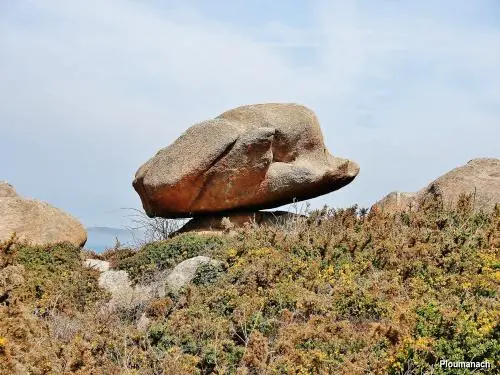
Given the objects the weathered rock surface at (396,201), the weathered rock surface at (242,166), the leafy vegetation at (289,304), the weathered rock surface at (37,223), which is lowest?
the leafy vegetation at (289,304)

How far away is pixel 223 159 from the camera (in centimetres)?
2017

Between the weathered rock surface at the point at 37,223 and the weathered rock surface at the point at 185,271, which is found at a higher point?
the weathered rock surface at the point at 37,223

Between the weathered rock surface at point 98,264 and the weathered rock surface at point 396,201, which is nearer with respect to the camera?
the weathered rock surface at point 98,264

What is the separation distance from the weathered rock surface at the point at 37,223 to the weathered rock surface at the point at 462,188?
8979mm

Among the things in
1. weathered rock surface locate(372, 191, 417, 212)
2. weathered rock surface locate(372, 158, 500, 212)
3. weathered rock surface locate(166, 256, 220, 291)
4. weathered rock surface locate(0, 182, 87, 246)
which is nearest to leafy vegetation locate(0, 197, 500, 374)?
weathered rock surface locate(166, 256, 220, 291)

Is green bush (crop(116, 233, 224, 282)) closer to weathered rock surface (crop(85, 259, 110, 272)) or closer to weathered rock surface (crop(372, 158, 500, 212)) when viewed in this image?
weathered rock surface (crop(85, 259, 110, 272))

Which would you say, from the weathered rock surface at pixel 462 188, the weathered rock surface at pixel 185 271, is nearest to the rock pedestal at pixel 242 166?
the weathered rock surface at pixel 462 188

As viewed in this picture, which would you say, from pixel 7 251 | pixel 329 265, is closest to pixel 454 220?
pixel 329 265

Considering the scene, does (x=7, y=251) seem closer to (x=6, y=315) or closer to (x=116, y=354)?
(x=6, y=315)

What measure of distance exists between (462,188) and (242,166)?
22.0 ft

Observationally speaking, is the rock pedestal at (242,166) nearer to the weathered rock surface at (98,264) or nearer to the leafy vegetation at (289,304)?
the leafy vegetation at (289,304)

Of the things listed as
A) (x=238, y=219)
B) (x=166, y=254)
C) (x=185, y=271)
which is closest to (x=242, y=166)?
(x=238, y=219)

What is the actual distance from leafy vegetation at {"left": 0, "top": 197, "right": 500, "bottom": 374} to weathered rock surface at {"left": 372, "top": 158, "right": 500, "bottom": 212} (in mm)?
2616

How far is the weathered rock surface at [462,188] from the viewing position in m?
20.5
